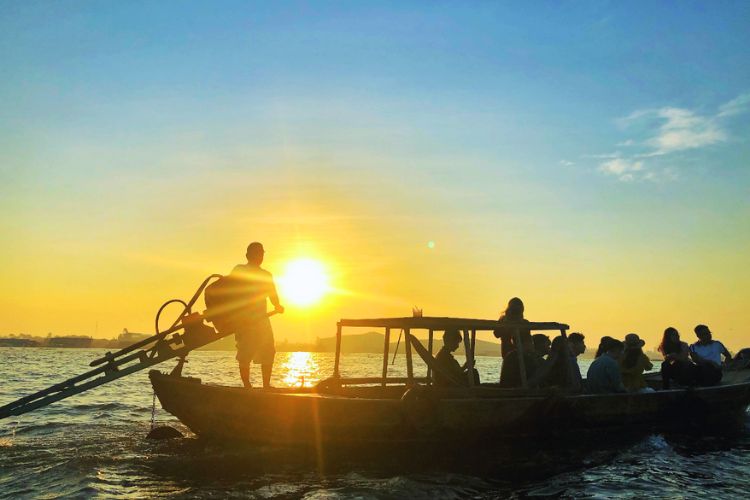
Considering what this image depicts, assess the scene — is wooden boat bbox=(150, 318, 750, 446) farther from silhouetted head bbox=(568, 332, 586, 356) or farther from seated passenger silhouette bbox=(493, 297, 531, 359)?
silhouetted head bbox=(568, 332, 586, 356)

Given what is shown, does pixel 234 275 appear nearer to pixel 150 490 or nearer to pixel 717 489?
pixel 150 490

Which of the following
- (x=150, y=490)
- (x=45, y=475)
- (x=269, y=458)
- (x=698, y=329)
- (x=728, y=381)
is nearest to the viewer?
(x=150, y=490)

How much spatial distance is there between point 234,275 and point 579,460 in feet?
23.6

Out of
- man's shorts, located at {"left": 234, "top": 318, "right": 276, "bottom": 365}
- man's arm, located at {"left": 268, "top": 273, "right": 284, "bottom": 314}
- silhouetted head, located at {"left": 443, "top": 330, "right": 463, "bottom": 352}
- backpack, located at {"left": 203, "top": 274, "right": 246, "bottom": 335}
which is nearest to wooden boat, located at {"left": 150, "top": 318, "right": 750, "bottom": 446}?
silhouetted head, located at {"left": 443, "top": 330, "right": 463, "bottom": 352}

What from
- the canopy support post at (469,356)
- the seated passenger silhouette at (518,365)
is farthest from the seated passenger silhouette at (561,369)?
the canopy support post at (469,356)

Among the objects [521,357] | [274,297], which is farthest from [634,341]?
[274,297]

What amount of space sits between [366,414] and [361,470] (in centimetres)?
94

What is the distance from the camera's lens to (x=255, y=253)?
10.8 m

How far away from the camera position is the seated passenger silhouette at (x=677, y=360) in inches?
572

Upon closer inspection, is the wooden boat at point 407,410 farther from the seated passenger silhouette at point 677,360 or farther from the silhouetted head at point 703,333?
the silhouetted head at point 703,333

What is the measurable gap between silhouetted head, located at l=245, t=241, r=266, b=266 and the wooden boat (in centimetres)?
236

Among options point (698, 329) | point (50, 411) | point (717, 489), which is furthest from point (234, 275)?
point (698, 329)

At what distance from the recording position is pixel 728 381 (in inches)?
672

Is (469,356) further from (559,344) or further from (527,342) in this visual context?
(559,344)
